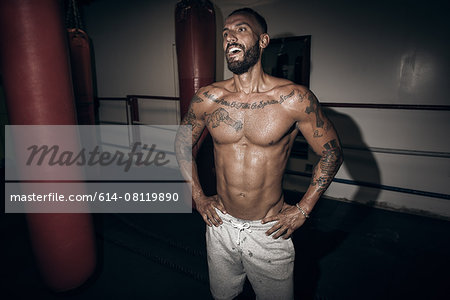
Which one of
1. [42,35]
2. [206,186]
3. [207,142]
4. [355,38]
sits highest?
[355,38]

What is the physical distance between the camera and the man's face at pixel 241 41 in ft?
4.24

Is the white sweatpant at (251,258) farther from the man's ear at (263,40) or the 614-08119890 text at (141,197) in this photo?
the 614-08119890 text at (141,197)

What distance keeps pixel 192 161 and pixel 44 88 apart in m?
1.08

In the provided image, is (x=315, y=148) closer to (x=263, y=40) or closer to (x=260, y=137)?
(x=260, y=137)

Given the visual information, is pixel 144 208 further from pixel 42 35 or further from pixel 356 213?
pixel 356 213

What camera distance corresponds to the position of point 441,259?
230 centimetres

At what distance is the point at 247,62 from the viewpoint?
133 cm

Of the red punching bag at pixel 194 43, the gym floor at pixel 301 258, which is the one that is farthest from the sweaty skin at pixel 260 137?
the red punching bag at pixel 194 43

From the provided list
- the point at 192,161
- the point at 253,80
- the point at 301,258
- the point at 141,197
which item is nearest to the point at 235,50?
the point at 253,80

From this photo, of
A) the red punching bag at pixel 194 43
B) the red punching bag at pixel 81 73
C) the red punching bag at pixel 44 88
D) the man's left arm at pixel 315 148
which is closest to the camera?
the man's left arm at pixel 315 148

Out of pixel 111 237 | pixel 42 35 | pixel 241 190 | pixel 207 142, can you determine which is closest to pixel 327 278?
pixel 241 190

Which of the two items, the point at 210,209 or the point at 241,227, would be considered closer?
the point at 241,227

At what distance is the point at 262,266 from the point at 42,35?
1931mm

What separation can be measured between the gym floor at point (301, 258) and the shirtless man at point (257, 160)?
2.52 feet
